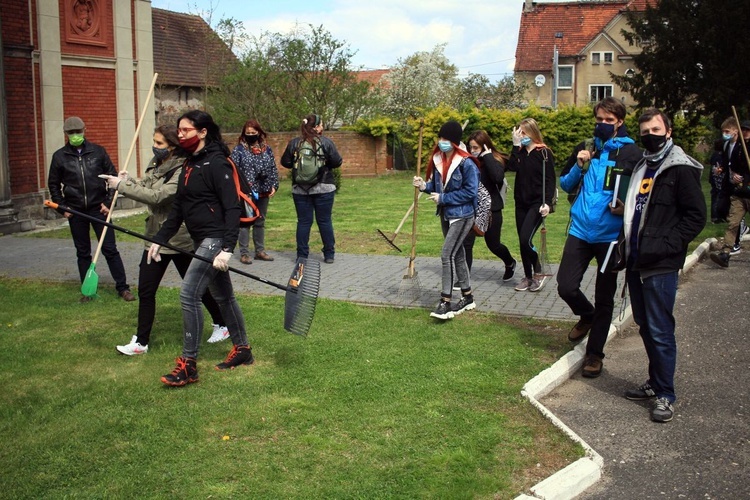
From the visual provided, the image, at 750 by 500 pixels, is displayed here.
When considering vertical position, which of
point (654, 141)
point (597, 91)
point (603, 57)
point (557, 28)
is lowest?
point (654, 141)

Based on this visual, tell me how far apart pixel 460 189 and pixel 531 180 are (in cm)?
166

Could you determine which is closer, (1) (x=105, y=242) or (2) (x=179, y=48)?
(1) (x=105, y=242)


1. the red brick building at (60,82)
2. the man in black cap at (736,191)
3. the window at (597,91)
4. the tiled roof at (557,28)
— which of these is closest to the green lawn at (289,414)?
the man in black cap at (736,191)

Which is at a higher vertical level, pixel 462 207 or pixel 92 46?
pixel 92 46

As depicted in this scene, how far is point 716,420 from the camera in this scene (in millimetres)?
5359

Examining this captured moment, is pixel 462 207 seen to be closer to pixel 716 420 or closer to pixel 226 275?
pixel 226 275

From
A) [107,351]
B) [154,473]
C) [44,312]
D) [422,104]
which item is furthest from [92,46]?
[422,104]

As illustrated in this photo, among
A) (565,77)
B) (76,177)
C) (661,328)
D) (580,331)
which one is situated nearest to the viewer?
(661,328)

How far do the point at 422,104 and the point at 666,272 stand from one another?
3372cm

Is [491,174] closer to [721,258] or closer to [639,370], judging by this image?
[639,370]

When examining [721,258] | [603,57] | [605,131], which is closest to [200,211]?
[605,131]

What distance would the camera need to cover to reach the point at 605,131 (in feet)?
20.1

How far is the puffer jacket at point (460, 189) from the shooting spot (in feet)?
25.4

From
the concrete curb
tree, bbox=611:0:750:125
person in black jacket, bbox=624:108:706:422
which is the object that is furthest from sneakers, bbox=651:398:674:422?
tree, bbox=611:0:750:125
